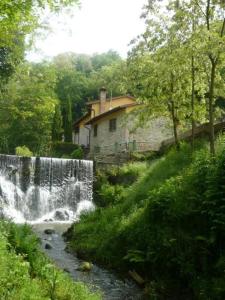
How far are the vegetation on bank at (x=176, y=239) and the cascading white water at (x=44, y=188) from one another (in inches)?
345

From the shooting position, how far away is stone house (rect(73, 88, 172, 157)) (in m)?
29.0

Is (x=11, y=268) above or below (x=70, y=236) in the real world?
above

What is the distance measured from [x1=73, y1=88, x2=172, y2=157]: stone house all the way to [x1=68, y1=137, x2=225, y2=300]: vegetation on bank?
447 inches

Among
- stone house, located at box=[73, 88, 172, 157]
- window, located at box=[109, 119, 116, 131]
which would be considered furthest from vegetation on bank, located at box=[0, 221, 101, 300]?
window, located at box=[109, 119, 116, 131]

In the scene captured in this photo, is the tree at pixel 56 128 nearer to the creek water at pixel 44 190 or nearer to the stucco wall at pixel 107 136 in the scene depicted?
the stucco wall at pixel 107 136

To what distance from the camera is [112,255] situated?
Result: 10.6 meters

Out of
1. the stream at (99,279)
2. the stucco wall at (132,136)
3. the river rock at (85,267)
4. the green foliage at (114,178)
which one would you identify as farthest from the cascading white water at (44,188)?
the river rock at (85,267)

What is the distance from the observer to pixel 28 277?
6.66 metres

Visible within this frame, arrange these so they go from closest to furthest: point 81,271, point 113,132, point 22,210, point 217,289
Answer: point 217,289
point 81,271
point 22,210
point 113,132

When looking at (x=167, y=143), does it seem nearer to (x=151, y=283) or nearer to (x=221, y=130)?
(x=221, y=130)

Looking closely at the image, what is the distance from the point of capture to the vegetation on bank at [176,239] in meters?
8.11

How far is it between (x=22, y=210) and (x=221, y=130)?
10.9 meters

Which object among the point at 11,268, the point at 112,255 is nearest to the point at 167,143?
the point at 112,255

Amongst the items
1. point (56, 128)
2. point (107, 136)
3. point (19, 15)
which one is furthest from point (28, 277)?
point (56, 128)
